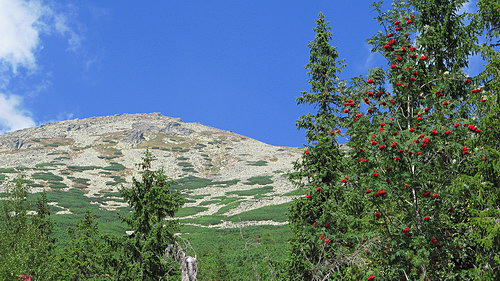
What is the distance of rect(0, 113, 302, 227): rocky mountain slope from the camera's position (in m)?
80.4

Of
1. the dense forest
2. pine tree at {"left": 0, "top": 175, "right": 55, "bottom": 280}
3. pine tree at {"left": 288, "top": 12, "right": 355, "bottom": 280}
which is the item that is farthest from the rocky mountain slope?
the dense forest

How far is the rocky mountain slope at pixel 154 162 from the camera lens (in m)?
80.4

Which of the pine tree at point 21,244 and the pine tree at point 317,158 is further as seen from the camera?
the pine tree at point 21,244

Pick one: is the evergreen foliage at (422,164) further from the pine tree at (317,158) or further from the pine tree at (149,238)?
the pine tree at (149,238)

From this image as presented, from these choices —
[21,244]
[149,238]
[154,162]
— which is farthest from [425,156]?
[154,162]

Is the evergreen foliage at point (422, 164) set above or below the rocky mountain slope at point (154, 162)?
below

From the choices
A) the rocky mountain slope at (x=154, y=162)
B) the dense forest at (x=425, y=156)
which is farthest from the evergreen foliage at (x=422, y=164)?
the rocky mountain slope at (x=154, y=162)

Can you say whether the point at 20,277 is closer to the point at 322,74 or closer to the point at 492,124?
the point at 322,74

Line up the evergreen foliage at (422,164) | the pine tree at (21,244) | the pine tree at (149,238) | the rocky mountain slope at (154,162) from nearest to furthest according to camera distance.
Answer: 1. the evergreen foliage at (422,164)
2. the pine tree at (149,238)
3. the pine tree at (21,244)
4. the rocky mountain slope at (154,162)

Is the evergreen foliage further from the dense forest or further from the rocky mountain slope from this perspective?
the rocky mountain slope

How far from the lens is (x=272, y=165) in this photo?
11681 cm

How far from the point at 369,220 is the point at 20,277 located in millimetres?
17013

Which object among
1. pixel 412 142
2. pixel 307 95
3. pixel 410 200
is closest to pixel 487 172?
pixel 410 200

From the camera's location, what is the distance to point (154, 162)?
105m
